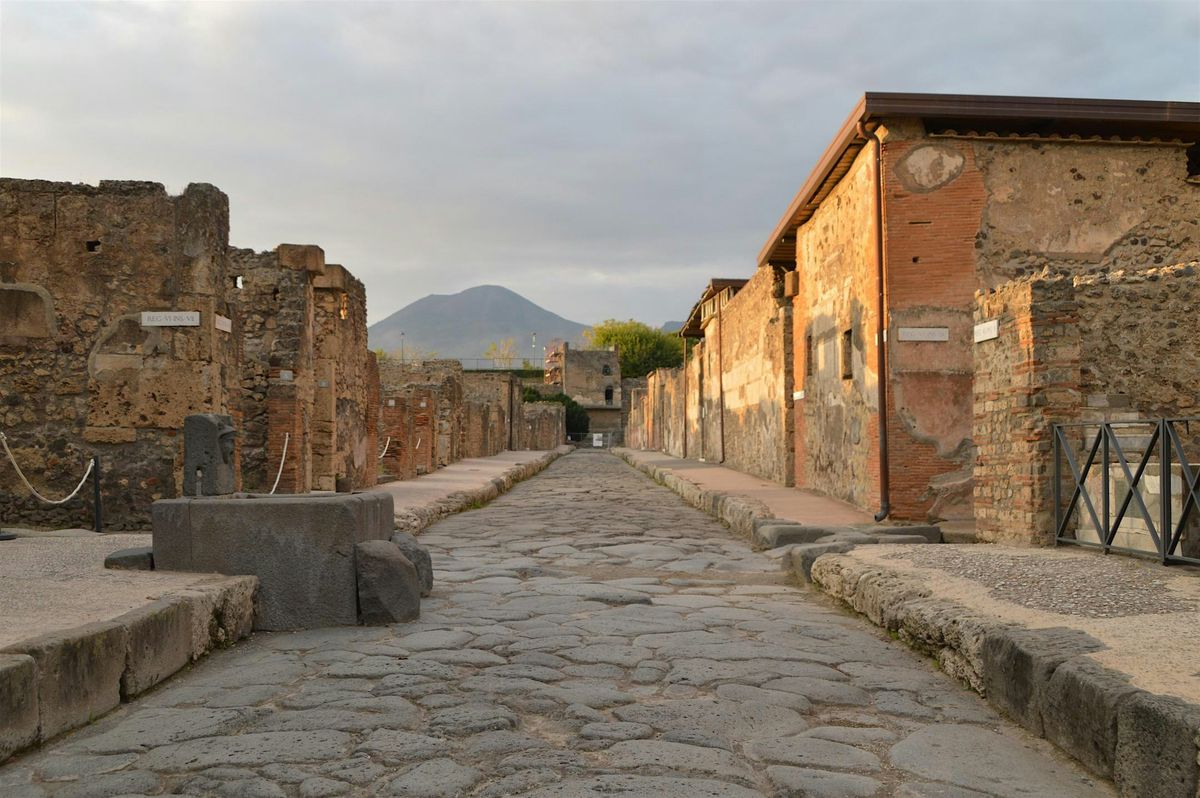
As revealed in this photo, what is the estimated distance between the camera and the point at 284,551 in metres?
5.34

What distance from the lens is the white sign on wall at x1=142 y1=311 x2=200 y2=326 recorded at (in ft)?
28.0

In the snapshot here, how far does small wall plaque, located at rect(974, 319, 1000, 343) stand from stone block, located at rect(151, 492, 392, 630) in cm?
510

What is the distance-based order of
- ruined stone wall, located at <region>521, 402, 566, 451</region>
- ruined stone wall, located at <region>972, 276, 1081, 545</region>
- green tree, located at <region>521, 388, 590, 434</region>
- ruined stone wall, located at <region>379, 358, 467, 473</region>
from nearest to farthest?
ruined stone wall, located at <region>972, 276, 1081, 545</region> < ruined stone wall, located at <region>379, 358, 467, 473</region> < ruined stone wall, located at <region>521, 402, 566, 451</region> < green tree, located at <region>521, 388, 590, 434</region>

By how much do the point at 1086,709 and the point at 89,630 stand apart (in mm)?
3515

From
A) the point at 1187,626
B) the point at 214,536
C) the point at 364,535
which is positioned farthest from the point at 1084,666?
the point at 214,536

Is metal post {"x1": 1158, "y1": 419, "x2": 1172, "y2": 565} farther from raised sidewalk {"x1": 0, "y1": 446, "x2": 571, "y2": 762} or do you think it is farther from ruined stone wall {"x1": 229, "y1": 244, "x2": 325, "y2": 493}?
ruined stone wall {"x1": 229, "y1": 244, "x2": 325, "y2": 493}

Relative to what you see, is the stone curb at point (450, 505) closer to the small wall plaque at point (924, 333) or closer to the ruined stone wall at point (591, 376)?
the small wall plaque at point (924, 333)

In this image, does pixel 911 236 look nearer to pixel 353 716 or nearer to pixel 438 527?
pixel 438 527

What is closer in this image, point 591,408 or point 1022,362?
point 1022,362

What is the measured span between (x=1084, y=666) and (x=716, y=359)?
20912 mm

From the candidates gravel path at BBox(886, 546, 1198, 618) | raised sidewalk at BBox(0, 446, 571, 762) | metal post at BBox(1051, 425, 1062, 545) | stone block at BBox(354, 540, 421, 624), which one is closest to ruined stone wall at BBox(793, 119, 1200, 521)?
metal post at BBox(1051, 425, 1062, 545)

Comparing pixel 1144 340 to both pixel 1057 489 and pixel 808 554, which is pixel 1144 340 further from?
pixel 808 554

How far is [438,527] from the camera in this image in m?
10.8

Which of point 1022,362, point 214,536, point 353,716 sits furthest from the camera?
point 1022,362
